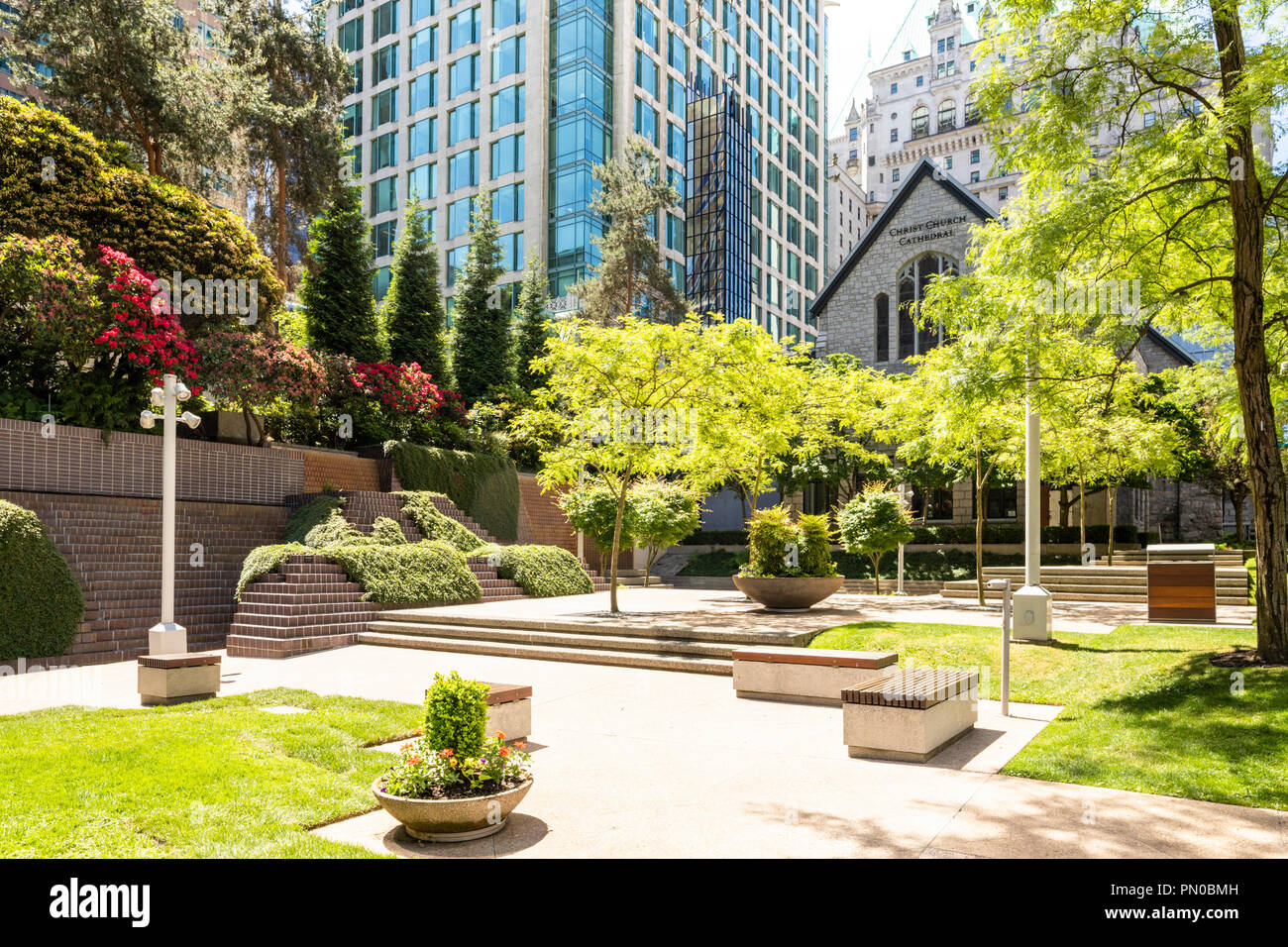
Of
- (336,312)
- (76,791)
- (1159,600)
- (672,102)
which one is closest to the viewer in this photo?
(76,791)

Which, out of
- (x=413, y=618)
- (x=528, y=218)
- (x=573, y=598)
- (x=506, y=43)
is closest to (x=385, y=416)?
(x=573, y=598)

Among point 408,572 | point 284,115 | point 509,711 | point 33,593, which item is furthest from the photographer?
point 284,115

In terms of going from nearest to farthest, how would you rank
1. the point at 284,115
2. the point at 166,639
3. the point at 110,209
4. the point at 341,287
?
the point at 166,639 → the point at 110,209 → the point at 284,115 → the point at 341,287

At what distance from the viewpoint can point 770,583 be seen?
16.2 m

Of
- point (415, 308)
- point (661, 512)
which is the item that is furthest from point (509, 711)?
point (415, 308)

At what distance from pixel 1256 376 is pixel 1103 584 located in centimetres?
1390

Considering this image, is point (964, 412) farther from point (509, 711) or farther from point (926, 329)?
point (926, 329)

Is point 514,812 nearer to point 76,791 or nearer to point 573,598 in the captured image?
point 76,791

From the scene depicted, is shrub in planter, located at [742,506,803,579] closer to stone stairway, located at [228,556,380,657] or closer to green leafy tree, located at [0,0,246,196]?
stone stairway, located at [228,556,380,657]

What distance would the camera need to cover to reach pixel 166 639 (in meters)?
11.0

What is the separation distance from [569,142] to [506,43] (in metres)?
7.93

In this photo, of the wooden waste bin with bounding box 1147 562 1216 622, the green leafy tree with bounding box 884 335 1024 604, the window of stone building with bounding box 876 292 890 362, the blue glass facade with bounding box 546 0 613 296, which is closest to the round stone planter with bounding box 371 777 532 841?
the green leafy tree with bounding box 884 335 1024 604

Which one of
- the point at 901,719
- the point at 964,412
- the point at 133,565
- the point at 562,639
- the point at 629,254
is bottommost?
the point at 562,639

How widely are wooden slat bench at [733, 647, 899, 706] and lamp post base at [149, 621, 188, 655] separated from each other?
742 cm
